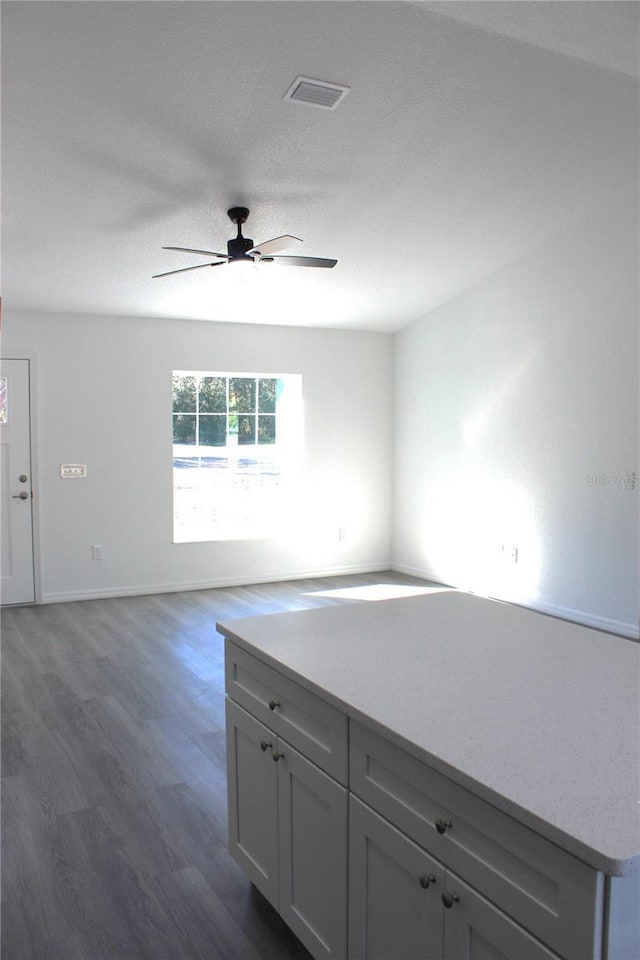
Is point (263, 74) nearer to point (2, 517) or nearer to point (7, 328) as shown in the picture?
point (7, 328)

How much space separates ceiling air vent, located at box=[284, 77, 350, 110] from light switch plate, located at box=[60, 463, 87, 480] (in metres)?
3.87

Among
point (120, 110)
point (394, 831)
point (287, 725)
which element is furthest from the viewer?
point (120, 110)

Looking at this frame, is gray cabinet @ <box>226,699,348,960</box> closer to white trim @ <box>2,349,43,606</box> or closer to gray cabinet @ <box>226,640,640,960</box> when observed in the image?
gray cabinet @ <box>226,640,640,960</box>

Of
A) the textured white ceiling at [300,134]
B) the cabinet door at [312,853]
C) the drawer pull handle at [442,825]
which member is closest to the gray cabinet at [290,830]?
the cabinet door at [312,853]

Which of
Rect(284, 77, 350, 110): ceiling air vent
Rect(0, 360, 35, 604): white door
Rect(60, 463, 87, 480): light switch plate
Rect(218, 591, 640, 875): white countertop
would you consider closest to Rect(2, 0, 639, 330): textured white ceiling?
Rect(284, 77, 350, 110): ceiling air vent

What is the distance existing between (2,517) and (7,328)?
61.4 inches

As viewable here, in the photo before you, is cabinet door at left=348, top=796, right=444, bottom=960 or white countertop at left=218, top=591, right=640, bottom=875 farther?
cabinet door at left=348, top=796, right=444, bottom=960

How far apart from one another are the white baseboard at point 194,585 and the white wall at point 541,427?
0.80 meters

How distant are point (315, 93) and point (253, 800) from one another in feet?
9.57

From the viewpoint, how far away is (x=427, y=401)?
711 cm

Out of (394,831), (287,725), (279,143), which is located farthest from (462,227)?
(394,831)

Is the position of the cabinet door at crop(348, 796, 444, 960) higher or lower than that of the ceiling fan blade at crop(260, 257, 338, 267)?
lower

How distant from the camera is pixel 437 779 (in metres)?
1.29

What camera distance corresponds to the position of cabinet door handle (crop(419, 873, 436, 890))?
4.32ft
